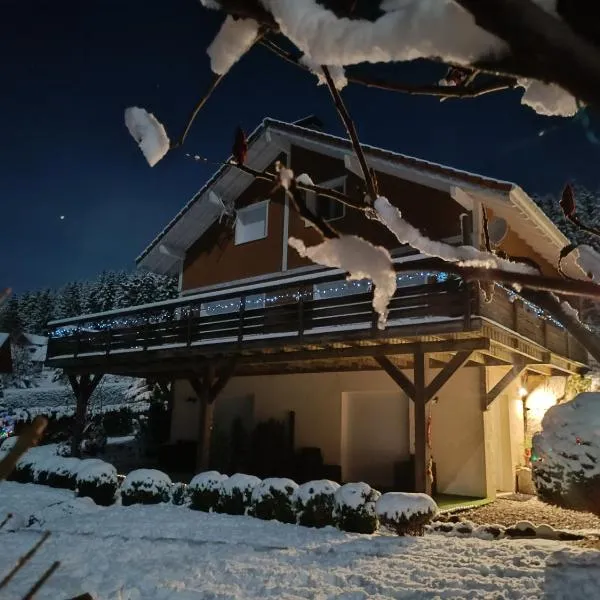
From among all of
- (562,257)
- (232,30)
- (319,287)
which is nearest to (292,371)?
Result: (319,287)

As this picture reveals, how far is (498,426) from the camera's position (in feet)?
44.9

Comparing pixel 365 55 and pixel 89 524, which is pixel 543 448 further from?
pixel 365 55

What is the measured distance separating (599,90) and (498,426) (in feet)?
44.5

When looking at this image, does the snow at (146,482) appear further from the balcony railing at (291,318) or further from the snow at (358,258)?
the snow at (358,258)

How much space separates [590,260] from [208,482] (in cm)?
878

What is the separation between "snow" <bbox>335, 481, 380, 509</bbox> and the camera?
8.25 meters

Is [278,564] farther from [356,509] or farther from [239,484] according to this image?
[239,484]

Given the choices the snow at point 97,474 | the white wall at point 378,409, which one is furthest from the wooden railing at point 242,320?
the snow at point 97,474

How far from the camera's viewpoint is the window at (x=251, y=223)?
16578mm

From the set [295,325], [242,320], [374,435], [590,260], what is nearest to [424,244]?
[590,260]

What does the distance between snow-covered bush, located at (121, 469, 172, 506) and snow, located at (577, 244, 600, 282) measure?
31.4 feet

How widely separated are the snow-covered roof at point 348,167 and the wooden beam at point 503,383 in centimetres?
316

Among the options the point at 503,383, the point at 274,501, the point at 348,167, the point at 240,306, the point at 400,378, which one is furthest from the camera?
the point at 240,306

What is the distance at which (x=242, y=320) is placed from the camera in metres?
13.0
